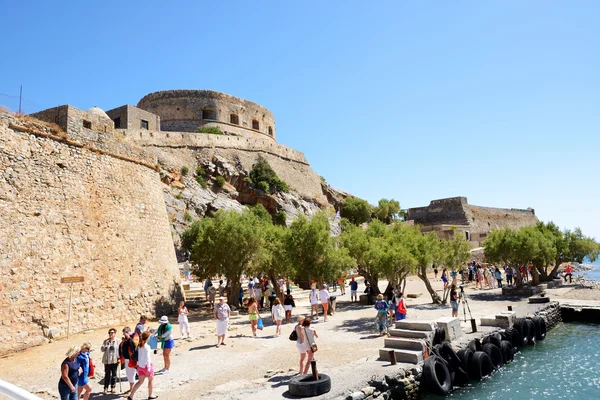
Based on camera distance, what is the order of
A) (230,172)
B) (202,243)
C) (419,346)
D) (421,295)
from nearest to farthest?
1. (419,346)
2. (202,243)
3. (421,295)
4. (230,172)

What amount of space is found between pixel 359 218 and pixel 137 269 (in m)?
37.2

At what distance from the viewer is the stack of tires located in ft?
31.8

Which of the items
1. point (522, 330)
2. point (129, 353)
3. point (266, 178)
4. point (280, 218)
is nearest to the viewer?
point (129, 353)

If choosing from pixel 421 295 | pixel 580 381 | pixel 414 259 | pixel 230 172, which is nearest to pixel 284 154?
pixel 230 172

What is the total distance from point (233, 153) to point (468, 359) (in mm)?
33982

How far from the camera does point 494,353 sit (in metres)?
12.0

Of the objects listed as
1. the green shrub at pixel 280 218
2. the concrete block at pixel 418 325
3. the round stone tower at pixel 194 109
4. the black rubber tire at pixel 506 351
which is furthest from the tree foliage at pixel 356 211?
the concrete block at pixel 418 325

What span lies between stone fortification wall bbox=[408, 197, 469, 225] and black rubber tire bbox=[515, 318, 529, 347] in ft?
143

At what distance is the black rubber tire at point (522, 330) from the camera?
552 inches

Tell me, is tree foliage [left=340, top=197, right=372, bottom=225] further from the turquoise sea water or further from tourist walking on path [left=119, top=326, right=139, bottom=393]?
tourist walking on path [left=119, top=326, right=139, bottom=393]

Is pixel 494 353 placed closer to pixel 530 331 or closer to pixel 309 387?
pixel 530 331

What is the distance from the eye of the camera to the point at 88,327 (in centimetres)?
1241

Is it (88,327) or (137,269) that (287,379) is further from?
(137,269)

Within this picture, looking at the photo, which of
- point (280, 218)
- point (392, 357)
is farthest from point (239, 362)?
point (280, 218)
